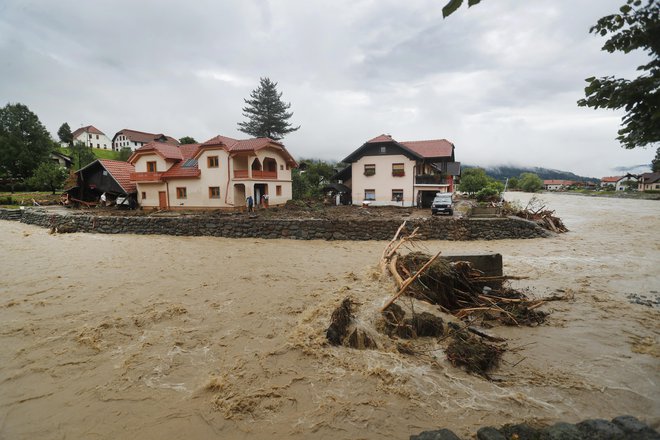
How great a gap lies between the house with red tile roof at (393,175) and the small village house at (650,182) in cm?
9457

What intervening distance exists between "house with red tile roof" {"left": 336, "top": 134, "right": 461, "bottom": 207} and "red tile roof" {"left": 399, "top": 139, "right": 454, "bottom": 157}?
102mm

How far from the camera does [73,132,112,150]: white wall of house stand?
9186 cm

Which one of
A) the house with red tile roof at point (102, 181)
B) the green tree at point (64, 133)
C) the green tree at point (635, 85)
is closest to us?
the green tree at point (635, 85)

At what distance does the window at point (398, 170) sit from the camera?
31.4 metres

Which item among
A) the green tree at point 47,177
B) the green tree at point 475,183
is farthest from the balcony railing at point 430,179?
the green tree at point 47,177

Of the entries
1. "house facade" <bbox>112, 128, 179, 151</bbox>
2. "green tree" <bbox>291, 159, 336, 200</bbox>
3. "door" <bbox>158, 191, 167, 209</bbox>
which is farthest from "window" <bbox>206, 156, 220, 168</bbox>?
"house facade" <bbox>112, 128, 179, 151</bbox>

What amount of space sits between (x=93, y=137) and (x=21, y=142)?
49534 mm

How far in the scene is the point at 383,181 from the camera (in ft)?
106

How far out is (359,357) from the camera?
569 cm

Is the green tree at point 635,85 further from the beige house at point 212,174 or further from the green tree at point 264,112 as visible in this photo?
the green tree at point 264,112

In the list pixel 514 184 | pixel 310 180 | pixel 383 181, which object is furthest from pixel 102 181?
pixel 514 184

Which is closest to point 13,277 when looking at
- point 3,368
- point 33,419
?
point 3,368

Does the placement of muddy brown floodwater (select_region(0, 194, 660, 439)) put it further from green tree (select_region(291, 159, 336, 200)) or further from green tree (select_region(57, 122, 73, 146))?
green tree (select_region(57, 122, 73, 146))

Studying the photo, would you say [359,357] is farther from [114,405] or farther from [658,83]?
[658,83]
